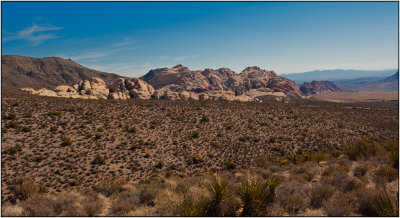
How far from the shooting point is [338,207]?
6422 millimetres

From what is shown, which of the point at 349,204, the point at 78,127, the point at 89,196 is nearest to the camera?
the point at 349,204

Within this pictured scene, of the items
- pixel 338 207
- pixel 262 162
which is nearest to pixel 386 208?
pixel 338 207

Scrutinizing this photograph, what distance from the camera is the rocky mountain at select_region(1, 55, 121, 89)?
325ft

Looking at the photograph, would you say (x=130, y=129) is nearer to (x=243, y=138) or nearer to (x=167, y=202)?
(x=243, y=138)

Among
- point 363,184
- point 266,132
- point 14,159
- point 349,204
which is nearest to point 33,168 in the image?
point 14,159

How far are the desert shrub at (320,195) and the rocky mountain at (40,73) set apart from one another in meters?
→ 117

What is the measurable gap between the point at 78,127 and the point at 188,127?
12181mm

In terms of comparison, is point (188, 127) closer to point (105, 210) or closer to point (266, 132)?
point (266, 132)

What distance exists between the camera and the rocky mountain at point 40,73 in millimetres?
99062

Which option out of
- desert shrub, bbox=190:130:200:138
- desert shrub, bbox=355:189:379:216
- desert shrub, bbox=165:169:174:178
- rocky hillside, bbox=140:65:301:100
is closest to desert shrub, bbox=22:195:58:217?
desert shrub, bbox=165:169:174:178

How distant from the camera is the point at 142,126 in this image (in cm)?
2438

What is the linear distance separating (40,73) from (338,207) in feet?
490

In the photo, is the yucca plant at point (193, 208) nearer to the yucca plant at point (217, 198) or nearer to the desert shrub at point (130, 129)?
the yucca plant at point (217, 198)

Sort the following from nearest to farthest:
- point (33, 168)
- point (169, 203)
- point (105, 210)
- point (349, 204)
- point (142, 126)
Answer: point (349, 204) → point (169, 203) → point (105, 210) → point (33, 168) → point (142, 126)
